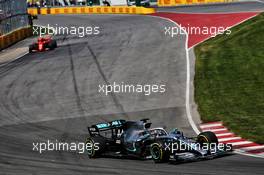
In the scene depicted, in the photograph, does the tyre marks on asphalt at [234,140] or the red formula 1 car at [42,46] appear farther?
the red formula 1 car at [42,46]

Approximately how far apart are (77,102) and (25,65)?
1238 centimetres

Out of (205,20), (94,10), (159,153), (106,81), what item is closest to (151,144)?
(159,153)

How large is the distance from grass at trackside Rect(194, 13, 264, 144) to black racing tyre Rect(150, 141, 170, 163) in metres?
4.65

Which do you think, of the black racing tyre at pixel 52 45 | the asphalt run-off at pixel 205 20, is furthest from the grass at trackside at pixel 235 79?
the black racing tyre at pixel 52 45

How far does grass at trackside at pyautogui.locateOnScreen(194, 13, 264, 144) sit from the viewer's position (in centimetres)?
2464

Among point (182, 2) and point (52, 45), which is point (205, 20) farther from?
point (182, 2)

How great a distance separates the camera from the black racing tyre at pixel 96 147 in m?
20.0

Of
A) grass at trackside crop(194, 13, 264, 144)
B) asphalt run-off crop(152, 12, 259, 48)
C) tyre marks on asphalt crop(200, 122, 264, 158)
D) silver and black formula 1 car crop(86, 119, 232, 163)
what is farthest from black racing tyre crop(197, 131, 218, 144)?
asphalt run-off crop(152, 12, 259, 48)

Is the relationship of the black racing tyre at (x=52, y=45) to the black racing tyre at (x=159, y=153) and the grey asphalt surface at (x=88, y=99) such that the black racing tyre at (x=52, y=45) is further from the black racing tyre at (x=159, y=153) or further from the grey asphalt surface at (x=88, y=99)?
the black racing tyre at (x=159, y=153)

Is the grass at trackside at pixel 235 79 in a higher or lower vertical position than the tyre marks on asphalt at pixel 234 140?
higher

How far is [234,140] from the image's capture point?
21797mm

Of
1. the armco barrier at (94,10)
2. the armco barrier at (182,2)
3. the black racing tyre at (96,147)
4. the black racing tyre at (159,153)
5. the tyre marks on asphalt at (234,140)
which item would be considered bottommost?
the tyre marks on asphalt at (234,140)

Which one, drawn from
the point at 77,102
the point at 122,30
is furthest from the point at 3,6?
the point at 77,102

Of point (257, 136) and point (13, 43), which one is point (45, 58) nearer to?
point (13, 43)
